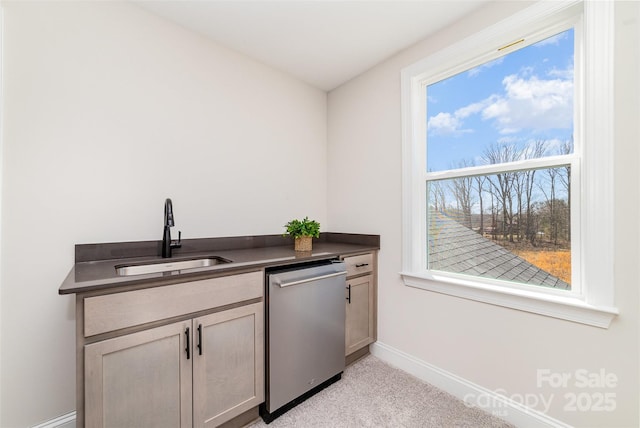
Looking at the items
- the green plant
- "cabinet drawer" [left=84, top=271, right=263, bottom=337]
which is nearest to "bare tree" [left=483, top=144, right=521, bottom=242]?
the green plant

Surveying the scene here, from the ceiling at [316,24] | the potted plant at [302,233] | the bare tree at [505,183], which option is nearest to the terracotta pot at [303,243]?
the potted plant at [302,233]

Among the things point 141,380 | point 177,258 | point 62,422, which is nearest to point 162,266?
point 177,258

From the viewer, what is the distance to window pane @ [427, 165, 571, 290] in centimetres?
145

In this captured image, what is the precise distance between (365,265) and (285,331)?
0.90 m

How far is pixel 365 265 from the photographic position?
2.19 m

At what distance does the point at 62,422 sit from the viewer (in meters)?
1.40

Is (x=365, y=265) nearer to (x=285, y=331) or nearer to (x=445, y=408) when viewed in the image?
(x=285, y=331)

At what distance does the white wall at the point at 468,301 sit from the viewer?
3.86 ft

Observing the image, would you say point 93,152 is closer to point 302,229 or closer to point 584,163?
point 302,229

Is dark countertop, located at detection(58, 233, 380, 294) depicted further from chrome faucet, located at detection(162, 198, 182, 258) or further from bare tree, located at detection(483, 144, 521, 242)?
bare tree, located at detection(483, 144, 521, 242)

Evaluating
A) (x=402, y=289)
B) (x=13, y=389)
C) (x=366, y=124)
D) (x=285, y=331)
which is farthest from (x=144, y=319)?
(x=366, y=124)

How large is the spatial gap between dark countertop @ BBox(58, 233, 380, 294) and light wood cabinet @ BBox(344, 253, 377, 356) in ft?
0.38

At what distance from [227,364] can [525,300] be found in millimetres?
1670

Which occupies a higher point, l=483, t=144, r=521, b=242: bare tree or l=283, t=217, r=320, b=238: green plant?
l=483, t=144, r=521, b=242: bare tree
